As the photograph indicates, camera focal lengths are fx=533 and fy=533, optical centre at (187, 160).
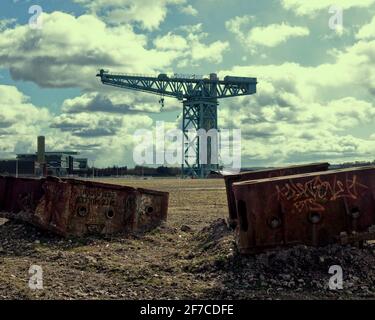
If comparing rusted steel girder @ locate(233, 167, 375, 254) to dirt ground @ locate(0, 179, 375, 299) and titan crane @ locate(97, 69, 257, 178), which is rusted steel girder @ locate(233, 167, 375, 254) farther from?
titan crane @ locate(97, 69, 257, 178)

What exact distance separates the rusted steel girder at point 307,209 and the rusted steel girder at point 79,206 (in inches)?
183

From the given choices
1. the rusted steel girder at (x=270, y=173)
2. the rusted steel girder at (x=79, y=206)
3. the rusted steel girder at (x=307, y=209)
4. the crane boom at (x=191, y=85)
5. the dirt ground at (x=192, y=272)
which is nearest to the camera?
the dirt ground at (x=192, y=272)

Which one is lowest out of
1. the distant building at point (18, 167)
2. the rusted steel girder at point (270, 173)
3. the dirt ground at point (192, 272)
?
the dirt ground at point (192, 272)

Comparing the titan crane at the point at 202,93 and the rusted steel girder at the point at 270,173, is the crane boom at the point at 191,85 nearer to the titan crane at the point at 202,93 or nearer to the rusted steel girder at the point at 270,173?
the titan crane at the point at 202,93

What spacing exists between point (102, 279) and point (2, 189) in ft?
20.3

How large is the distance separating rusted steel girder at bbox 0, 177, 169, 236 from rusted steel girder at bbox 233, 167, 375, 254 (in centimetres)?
464

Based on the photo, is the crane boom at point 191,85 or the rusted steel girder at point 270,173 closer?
the rusted steel girder at point 270,173

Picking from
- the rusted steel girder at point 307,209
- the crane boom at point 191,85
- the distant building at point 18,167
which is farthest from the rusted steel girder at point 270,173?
the distant building at point 18,167

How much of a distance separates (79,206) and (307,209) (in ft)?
17.9

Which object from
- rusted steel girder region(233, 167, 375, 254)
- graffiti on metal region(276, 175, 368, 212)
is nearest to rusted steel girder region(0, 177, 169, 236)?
rusted steel girder region(233, 167, 375, 254)

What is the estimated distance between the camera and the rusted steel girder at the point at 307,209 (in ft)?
25.5

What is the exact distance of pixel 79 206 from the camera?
11.5 metres

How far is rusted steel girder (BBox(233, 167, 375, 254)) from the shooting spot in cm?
777
